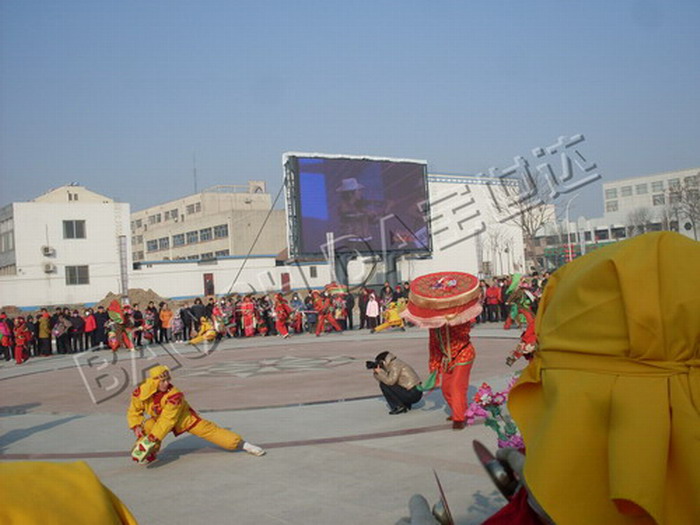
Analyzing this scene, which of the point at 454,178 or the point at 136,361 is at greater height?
the point at 454,178

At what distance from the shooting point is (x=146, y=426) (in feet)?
24.5

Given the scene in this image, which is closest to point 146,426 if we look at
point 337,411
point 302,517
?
point 302,517

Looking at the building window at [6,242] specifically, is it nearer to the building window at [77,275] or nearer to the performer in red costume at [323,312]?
the building window at [77,275]

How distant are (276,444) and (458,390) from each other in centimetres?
217

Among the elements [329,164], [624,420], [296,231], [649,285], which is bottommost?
[624,420]

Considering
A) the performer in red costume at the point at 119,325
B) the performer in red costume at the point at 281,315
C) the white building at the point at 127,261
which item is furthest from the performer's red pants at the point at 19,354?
the white building at the point at 127,261

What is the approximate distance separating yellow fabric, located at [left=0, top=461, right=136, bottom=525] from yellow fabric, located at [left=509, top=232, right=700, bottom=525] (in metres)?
0.98

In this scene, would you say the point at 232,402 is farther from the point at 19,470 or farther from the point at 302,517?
the point at 19,470

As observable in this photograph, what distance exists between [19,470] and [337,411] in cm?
890

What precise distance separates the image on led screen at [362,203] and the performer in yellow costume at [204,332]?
7741mm

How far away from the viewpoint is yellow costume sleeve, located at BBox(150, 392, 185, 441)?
727 centimetres

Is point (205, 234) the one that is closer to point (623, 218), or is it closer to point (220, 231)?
point (220, 231)

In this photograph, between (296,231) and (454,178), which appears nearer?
(296,231)

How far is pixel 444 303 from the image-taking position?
8.62 metres
